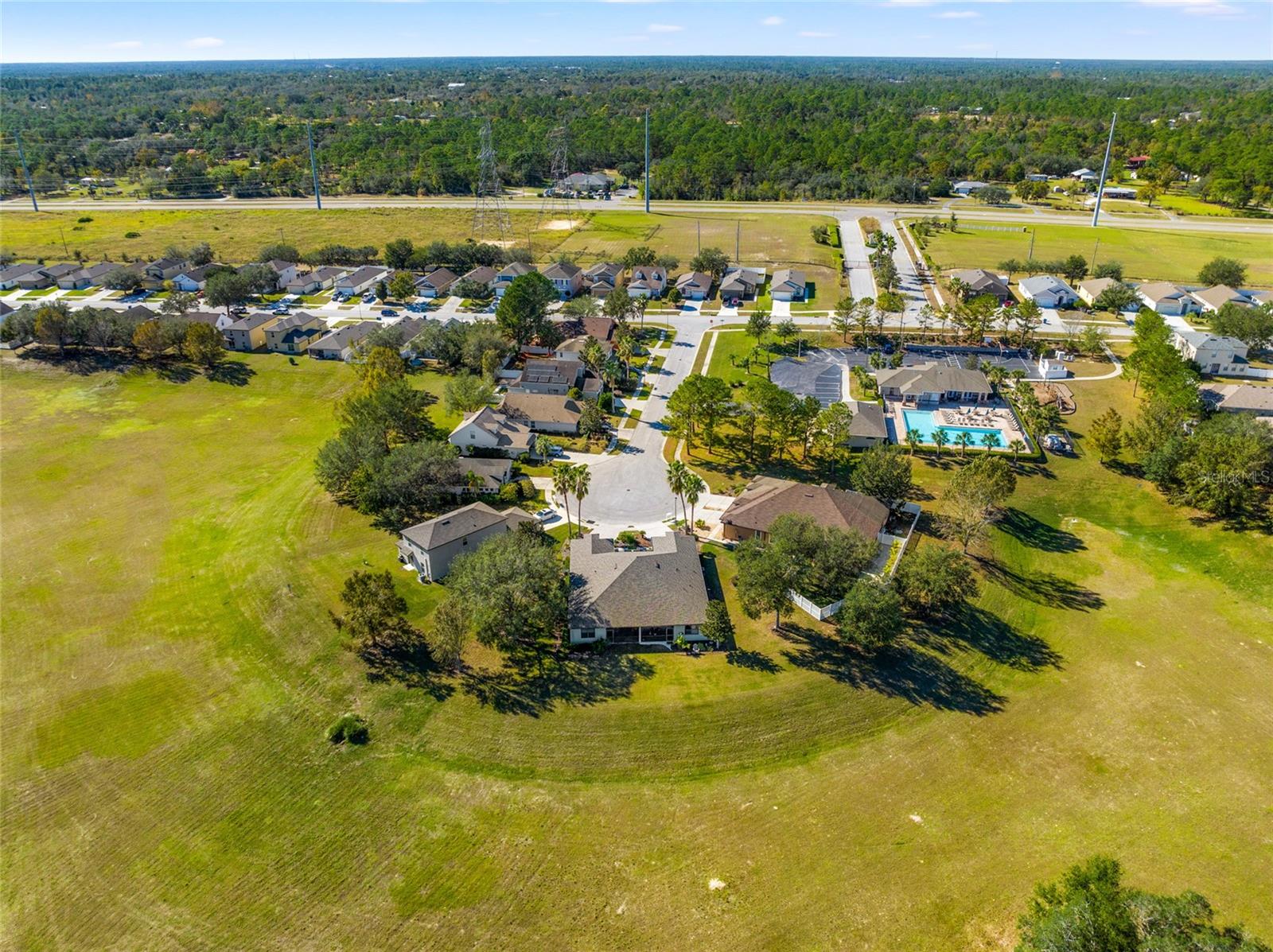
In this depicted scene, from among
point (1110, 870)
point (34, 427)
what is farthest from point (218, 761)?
point (34, 427)

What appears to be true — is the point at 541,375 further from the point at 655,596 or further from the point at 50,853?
the point at 50,853

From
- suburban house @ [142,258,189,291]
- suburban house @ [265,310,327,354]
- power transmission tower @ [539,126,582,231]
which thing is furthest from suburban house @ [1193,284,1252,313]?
suburban house @ [142,258,189,291]

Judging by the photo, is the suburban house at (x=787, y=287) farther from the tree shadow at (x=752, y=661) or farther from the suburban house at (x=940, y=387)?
the tree shadow at (x=752, y=661)

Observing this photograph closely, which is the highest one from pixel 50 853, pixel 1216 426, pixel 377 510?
pixel 1216 426

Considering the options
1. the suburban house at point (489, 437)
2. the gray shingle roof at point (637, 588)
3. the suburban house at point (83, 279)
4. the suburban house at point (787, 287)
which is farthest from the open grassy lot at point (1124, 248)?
the suburban house at point (83, 279)

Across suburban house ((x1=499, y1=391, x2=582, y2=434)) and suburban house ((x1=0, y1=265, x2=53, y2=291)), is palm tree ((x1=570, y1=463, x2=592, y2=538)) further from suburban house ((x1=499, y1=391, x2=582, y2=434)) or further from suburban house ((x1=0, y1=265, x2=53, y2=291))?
suburban house ((x1=0, y1=265, x2=53, y2=291))
